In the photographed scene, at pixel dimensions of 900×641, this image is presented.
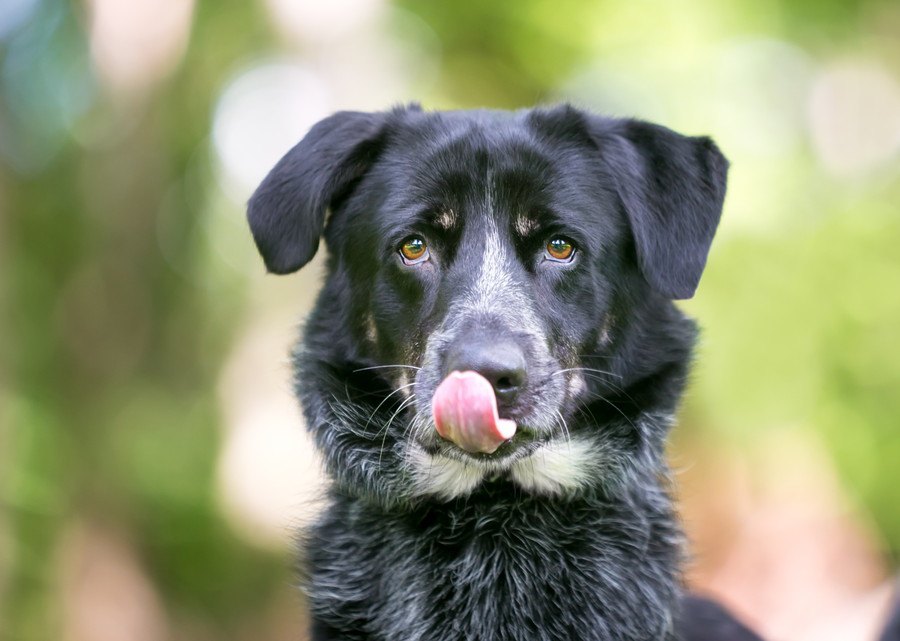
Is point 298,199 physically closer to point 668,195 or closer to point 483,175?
point 483,175

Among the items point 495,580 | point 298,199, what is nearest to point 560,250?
point 298,199

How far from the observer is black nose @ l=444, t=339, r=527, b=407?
3.03 m

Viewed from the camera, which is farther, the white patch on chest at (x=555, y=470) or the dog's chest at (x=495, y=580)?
the white patch on chest at (x=555, y=470)

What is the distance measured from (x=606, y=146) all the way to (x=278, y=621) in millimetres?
8773

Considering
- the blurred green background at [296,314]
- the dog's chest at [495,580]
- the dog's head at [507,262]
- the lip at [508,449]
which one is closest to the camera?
the lip at [508,449]

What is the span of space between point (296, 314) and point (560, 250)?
627 centimetres

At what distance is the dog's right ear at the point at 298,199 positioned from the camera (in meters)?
3.59

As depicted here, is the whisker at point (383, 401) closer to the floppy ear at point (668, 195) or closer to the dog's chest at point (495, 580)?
the dog's chest at point (495, 580)

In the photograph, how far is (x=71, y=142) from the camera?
32.9 ft

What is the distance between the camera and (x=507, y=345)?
312 cm

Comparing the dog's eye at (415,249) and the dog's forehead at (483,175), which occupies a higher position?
the dog's forehead at (483,175)

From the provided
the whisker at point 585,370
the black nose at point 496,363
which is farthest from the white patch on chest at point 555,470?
the black nose at point 496,363

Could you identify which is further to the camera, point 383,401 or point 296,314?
point 296,314

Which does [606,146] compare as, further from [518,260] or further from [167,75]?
[167,75]
